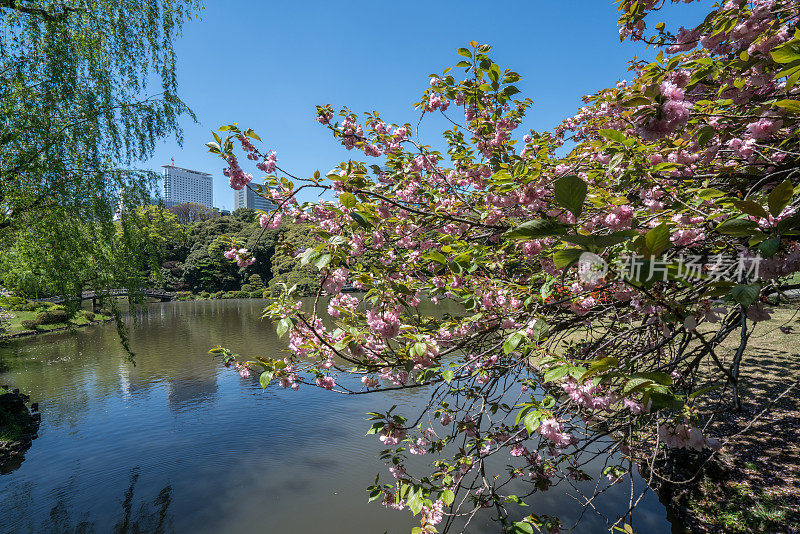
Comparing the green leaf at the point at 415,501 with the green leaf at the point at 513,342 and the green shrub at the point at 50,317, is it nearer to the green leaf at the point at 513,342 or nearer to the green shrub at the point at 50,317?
the green leaf at the point at 513,342

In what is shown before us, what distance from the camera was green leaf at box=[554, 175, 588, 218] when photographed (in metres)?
0.56

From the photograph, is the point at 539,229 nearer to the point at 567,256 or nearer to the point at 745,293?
the point at 567,256

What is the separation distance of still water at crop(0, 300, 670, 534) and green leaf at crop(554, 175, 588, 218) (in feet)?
15.2

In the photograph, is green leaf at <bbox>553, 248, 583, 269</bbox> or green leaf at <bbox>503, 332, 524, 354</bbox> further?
green leaf at <bbox>503, 332, 524, 354</bbox>

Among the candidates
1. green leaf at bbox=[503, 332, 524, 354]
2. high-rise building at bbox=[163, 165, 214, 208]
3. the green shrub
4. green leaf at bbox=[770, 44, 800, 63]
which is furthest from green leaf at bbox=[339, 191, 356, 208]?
high-rise building at bbox=[163, 165, 214, 208]

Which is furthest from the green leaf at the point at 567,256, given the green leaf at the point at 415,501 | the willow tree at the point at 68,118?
the willow tree at the point at 68,118

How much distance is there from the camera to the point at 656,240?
23.4 inches

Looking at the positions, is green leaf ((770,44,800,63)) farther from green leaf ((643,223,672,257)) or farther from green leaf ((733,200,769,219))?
green leaf ((643,223,672,257))

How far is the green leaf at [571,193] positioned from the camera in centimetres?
56

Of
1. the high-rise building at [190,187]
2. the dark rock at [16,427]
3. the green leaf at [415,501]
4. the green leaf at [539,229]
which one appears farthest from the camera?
the high-rise building at [190,187]

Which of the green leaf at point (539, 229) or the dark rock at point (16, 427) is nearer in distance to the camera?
the green leaf at point (539, 229)

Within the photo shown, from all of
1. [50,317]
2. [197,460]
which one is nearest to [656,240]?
[197,460]

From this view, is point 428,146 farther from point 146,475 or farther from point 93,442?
point 93,442

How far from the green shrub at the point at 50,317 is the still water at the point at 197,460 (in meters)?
7.25
